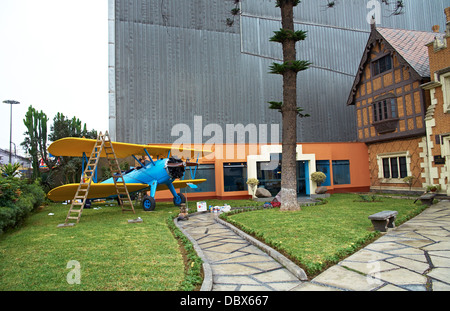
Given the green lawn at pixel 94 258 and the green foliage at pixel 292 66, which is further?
the green foliage at pixel 292 66

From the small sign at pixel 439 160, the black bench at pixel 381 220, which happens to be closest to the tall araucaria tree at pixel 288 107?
the black bench at pixel 381 220

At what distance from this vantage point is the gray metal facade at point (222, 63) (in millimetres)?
20000

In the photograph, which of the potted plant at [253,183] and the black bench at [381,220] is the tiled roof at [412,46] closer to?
the potted plant at [253,183]

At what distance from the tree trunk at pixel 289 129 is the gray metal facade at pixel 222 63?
7675 millimetres

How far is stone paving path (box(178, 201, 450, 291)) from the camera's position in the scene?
3.91m

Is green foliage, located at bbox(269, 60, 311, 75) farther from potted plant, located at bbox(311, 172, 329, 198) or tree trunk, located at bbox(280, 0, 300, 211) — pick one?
potted plant, located at bbox(311, 172, 329, 198)

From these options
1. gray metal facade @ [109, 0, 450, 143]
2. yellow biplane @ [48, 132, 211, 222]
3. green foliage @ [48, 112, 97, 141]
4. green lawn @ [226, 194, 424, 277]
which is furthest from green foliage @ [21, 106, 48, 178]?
green lawn @ [226, 194, 424, 277]

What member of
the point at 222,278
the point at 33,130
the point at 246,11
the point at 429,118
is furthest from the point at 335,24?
the point at 222,278

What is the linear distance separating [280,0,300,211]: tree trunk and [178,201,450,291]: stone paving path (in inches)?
165

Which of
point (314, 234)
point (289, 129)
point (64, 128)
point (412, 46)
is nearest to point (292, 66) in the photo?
point (289, 129)

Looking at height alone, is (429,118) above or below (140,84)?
below

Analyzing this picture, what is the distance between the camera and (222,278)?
4.37 meters
